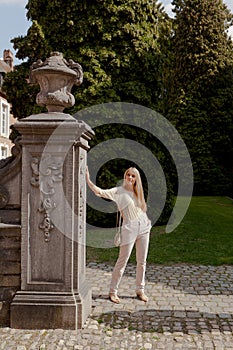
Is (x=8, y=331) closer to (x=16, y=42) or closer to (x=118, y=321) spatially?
(x=118, y=321)

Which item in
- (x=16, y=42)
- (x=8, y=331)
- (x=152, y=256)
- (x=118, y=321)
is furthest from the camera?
(x=16, y=42)

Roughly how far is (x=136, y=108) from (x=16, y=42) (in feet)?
12.8

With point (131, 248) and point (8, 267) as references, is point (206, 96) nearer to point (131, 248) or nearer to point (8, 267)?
point (131, 248)

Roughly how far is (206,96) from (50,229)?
64.6 ft

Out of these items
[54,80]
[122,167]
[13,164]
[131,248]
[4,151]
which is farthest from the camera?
[4,151]

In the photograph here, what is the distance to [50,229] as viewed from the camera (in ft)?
15.0

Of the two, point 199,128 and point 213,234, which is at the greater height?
point 199,128

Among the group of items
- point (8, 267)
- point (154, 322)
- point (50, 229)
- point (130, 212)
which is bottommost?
point (154, 322)

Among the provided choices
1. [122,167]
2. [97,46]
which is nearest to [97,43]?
[97,46]

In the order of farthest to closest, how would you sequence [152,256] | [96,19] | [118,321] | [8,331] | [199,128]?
[199,128]
[96,19]
[152,256]
[118,321]
[8,331]

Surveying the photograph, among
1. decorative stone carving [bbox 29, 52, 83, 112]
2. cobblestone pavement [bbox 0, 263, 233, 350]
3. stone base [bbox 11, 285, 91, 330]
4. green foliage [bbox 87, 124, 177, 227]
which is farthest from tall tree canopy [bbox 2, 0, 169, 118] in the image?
stone base [bbox 11, 285, 91, 330]

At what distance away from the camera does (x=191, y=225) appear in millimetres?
12273

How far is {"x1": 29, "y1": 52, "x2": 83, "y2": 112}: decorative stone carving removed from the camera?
15.5ft

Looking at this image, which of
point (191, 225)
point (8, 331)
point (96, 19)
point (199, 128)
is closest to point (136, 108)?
point (96, 19)
